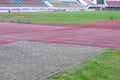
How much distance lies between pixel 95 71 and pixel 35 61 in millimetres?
2135

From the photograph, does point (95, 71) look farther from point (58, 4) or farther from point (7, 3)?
point (58, 4)

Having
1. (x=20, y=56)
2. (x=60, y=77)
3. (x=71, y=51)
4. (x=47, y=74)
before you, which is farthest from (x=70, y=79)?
(x=71, y=51)

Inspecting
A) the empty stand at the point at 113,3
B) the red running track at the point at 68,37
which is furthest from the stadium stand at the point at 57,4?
the red running track at the point at 68,37

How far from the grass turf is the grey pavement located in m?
0.36

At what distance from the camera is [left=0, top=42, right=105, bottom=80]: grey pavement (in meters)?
7.26

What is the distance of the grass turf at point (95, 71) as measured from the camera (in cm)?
699

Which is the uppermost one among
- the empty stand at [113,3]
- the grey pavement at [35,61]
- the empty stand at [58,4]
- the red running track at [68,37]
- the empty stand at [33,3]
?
the grey pavement at [35,61]

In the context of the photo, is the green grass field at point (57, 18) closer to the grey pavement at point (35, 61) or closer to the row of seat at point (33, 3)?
the grey pavement at point (35, 61)

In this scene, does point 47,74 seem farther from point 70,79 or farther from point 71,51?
point 71,51

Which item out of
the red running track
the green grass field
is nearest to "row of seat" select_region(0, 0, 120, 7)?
the green grass field

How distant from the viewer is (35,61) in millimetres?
9039

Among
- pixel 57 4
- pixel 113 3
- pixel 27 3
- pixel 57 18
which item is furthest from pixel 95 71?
pixel 113 3

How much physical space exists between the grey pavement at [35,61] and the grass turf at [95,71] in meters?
0.36

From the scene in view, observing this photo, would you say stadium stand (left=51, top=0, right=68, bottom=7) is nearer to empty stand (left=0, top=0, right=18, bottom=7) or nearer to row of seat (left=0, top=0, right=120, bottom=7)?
row of seat (left=0, top=0, right=120, bottom=7)
